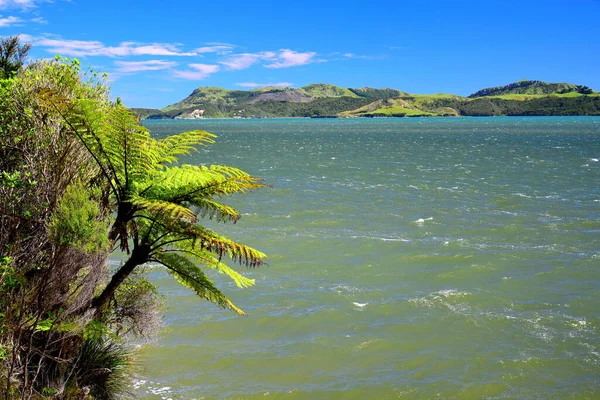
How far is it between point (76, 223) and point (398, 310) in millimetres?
9484

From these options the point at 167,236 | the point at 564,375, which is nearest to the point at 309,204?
the point at 564,375

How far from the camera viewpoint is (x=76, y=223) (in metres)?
6.88

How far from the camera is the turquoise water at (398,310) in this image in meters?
10.6

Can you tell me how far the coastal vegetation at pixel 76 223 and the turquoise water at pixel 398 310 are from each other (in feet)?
9.20

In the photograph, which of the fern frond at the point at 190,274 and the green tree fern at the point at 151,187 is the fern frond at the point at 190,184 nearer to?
the green tree fern at the point at 151,187

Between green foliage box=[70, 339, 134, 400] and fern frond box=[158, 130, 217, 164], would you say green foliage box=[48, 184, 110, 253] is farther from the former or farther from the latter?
green foliage box=[70, 339, 134, 400]

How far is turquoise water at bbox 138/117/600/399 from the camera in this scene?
1064 centimetres

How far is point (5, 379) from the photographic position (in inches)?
260

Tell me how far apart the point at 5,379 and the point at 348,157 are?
53677 millimetres

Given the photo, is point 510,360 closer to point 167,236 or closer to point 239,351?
point 239,351

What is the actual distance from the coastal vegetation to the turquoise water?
2805 millimetres

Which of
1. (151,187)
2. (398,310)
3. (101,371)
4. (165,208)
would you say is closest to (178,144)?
(151,187)

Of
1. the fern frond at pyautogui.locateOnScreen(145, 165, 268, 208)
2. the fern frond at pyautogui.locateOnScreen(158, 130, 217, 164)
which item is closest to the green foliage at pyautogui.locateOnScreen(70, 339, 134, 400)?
the fern frond at pyautogui.locateOnScreen(145, 165, 268, 208)

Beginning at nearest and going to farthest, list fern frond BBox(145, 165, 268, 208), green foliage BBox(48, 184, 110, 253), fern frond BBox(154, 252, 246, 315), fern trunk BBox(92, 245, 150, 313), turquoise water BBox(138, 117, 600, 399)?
green foliage BBox(48, 184, 110, 253) < fern frond BBox(145, 165, 268, 208) < fern trunk BBox(92, 245, 150, 313) < fern frond BBox(154, 252, 246, 315) < turquoise water BBox(138, 117, 600, 399)
